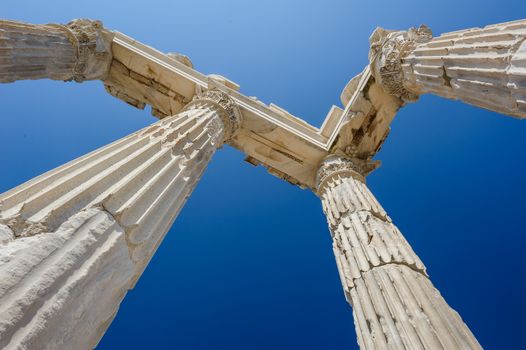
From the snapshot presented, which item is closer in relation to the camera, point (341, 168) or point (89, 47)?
point (341, 168)

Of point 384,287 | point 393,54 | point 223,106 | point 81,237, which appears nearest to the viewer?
point 81,237

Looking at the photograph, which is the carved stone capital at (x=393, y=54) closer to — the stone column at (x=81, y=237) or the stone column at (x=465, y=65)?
the stone column at (x=465, y=65)

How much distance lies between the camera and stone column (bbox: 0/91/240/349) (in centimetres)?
266

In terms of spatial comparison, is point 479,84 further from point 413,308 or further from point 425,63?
point 413,308

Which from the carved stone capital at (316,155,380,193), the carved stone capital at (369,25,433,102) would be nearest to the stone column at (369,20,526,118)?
the carved stone capital at (369,25,433,102)

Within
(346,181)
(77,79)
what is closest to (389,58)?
(346,181)

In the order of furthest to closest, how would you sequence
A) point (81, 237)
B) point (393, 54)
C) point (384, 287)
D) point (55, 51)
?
point (55, 51), point (393, 54), point (384, 287), point (81, 237)

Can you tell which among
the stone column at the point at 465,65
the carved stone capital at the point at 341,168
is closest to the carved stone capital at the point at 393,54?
the stone column at the point at 465,65

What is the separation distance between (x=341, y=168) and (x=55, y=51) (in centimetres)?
817

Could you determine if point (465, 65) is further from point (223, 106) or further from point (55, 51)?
point (55, 51)

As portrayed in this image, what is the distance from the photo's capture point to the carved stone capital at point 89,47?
10.5 m

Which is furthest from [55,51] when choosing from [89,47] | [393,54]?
[393,54]

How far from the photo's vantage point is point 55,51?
31.5 ft

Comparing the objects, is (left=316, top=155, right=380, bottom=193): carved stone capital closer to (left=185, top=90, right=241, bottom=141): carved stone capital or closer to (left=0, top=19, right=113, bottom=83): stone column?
(left=185, top=90, right=241, bottom=141): carved stone capital
